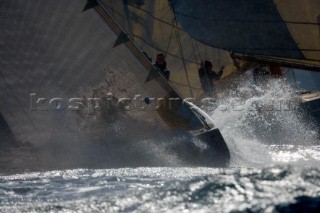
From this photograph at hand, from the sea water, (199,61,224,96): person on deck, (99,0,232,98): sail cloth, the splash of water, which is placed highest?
(99,0,232,98): sail cloth

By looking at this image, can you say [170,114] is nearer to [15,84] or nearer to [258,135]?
[15,84]

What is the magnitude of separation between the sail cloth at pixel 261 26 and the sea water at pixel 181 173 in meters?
1.52

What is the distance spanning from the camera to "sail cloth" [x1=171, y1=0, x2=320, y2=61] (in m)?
16.4

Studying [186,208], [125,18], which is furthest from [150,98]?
[125,18]

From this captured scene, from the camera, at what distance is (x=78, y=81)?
12.7m

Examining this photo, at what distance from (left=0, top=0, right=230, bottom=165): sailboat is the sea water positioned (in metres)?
0.38

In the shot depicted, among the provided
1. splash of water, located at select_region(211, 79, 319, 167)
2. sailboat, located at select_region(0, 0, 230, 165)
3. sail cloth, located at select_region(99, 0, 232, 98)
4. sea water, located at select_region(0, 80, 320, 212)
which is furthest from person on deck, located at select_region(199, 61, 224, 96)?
sailboat, located at select_region(0, 0, 230, 165)

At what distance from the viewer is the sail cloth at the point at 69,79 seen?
1242 cm

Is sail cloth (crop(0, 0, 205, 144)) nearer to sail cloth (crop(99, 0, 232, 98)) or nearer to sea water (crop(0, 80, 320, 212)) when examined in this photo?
sea water (crop(0, 80, 320, 212))

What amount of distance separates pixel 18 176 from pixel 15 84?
1840mm

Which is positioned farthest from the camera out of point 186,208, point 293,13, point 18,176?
point 293,13

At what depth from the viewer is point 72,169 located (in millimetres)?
12039

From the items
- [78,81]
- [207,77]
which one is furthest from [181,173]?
[207,77]

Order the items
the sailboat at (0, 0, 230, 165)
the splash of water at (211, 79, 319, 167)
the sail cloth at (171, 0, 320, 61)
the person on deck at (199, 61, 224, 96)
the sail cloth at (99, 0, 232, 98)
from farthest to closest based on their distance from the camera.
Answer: the person on deck at (199, 61, 224, 96), the sail cloth at (99, 0, 232, 98), the sail cloth at (171, 0, 320, 61), the splash of water at (211, 79, 319, 167), the sailboat at (0, 0, 230, 165)
